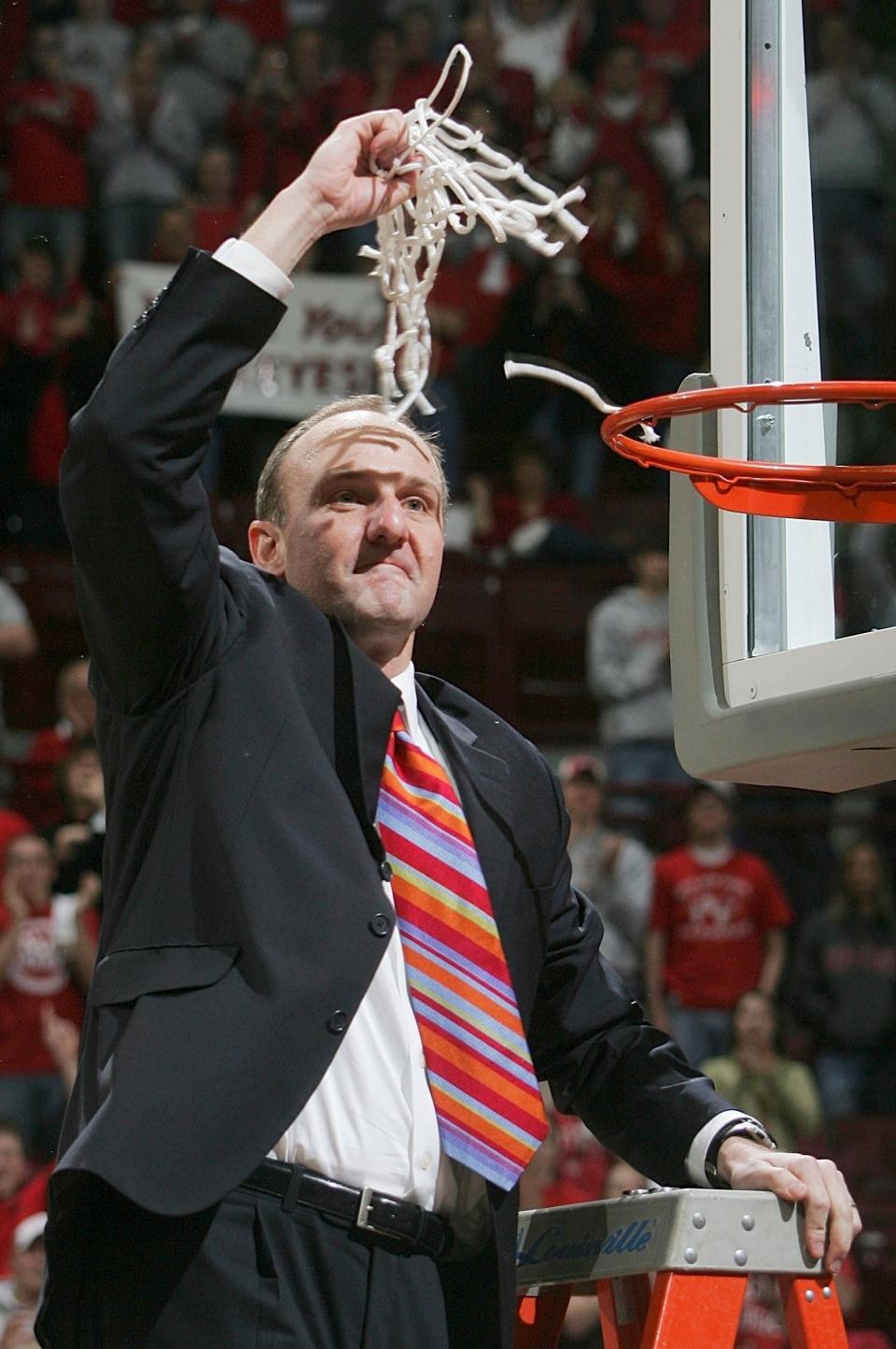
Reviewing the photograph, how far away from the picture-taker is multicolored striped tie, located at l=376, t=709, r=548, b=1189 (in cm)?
207

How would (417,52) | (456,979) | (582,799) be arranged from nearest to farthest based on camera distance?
(456,979) < (582,799) < (417,52)

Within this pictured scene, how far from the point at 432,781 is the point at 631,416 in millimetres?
481

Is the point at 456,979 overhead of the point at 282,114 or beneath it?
beneath

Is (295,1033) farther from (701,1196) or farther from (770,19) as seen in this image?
(770,19)

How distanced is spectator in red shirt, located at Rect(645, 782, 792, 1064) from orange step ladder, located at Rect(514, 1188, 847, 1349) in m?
4.19

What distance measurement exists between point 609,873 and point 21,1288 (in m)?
2.31

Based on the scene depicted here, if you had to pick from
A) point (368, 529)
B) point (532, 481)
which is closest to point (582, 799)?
point (532, 481)

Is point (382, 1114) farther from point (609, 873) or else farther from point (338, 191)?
point (609, 873)

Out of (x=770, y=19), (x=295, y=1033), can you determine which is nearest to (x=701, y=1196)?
(x=295, y=1033)

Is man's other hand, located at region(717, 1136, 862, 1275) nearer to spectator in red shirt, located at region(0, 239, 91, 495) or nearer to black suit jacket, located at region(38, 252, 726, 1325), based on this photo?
black suit jacket, located at region(38, 252, 726, 1325)

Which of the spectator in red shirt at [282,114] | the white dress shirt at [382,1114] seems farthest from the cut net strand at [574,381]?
the spectator in red shirt at [282,114]

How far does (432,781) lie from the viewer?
226 cm

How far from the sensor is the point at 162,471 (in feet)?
6.20

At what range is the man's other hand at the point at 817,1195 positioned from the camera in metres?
2.04
